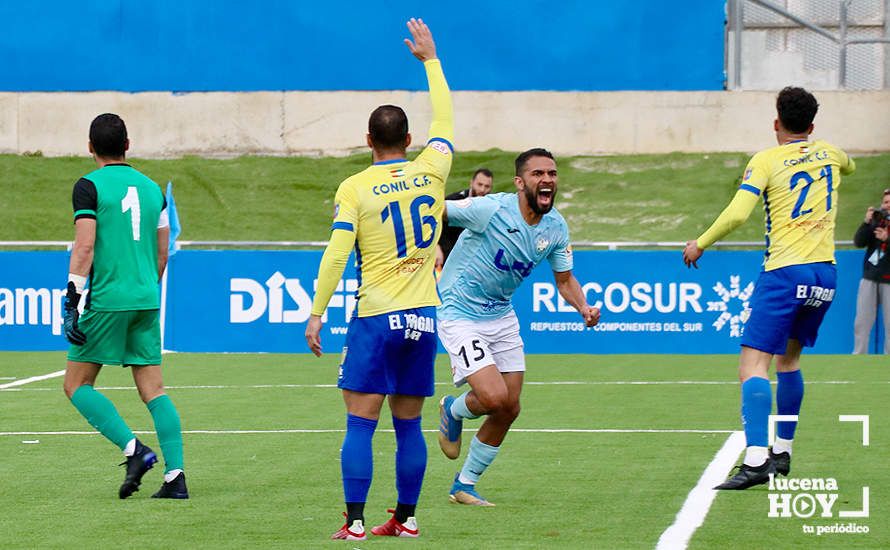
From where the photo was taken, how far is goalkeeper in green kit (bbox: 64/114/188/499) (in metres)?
8.78

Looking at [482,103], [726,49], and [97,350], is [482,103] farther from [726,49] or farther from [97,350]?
[97,350]

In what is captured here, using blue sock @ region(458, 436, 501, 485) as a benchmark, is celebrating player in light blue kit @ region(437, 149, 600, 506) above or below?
above

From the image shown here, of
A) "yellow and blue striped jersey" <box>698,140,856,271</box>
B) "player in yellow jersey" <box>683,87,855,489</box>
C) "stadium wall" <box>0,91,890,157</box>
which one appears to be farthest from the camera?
"stadium wall" <box>0,91,890,157</box>

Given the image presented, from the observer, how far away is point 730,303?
20703 mm

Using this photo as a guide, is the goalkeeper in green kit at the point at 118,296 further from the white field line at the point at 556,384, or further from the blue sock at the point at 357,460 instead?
the white field line at the point at 556,384

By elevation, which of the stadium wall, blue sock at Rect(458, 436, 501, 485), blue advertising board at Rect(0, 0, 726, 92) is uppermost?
blue advertising board at Rect(0, 0, 726, 92)

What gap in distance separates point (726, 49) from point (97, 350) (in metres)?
25.3

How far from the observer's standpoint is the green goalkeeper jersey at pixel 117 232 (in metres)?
8.81

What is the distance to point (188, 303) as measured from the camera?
21219mm

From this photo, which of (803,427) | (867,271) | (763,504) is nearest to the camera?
(763,504)

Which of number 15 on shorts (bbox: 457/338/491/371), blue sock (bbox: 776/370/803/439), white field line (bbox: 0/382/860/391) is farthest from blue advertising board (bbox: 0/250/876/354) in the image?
number 15 on shorts (bbox: 457/338/491/371)

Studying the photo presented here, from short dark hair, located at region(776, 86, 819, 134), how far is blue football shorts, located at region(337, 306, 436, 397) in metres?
2.93

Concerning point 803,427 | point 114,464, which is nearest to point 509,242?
point 114,464

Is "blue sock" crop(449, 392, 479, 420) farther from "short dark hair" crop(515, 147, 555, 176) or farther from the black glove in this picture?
the black glove
